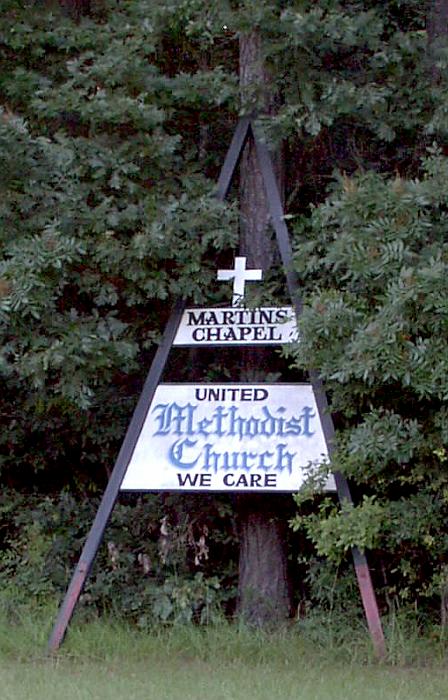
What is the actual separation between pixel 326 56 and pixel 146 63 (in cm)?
154

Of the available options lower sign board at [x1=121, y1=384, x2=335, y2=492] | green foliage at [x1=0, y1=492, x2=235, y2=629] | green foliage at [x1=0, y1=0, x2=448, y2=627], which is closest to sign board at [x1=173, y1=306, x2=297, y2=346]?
green foliage at [x1=0, y1=0, x2=448, y2=627]

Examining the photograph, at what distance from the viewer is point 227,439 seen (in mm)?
9320

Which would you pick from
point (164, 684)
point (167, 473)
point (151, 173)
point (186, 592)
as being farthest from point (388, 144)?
point (164, 684)

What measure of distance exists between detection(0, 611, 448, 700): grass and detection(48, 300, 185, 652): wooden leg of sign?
0.52 ft

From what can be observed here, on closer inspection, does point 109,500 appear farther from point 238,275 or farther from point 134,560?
point 238,275

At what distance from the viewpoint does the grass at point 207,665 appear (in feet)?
25.4

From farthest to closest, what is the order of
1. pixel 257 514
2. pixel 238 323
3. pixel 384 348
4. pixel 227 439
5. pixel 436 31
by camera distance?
1. pixel 257 514
2. pixel 436 31
3. pixel 238 323
4. pixel 227 439
5. pixel 384 348

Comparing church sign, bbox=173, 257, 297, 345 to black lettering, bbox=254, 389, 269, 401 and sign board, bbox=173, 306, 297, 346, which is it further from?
black lettering, bbox=254, 389, 269, 401

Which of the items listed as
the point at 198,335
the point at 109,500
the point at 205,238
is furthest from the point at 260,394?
the point at 109,500

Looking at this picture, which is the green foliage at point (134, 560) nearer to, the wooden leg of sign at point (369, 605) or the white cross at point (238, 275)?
the wooden leg of sign at point (369, 605)

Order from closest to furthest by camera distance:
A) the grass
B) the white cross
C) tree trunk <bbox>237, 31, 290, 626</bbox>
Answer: the grass, the white cross, tree trunk <bbox>237, 31, 290, 626</bbox>

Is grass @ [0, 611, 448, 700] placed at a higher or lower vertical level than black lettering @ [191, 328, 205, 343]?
lower

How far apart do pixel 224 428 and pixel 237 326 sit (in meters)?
0.87

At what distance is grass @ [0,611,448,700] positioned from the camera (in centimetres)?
775
